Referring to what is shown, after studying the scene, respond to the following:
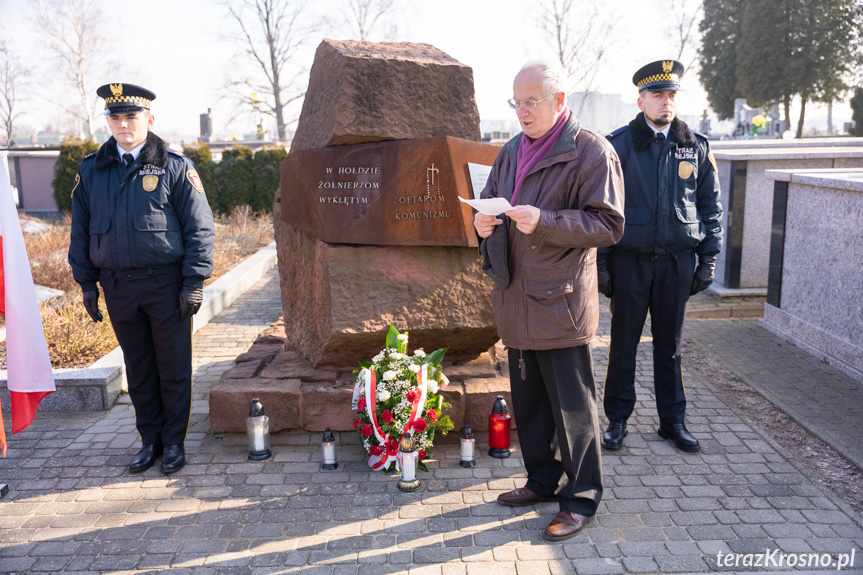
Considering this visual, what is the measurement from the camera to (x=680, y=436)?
4.02 m

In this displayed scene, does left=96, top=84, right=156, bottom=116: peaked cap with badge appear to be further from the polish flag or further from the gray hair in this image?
the gray hair

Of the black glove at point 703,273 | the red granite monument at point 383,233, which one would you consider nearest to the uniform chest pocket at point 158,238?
the red granite monument at point 383,233

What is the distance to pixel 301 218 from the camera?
14.4ft

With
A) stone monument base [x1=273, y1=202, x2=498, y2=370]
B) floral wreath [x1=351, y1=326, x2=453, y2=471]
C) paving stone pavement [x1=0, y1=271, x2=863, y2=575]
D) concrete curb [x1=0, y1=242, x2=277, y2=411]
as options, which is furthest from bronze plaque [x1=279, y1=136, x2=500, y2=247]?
concrete curb [x1=0, y1=242, x2=277, y2=411]

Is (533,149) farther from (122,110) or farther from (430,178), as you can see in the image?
(122,110)

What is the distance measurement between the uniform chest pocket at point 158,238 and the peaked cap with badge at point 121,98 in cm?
58

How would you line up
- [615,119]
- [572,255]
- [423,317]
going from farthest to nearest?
[615,119]
[423,317]
[572,255]

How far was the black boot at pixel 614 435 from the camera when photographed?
13.2 ft

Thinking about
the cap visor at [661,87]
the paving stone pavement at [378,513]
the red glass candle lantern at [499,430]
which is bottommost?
the paving stone pavement at [378,513]

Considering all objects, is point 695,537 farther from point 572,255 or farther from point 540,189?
point 540,189

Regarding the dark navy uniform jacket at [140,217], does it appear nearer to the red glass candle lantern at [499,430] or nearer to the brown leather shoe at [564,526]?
the red glass candle lantern at [499,430]

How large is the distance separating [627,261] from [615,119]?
68.9 meters

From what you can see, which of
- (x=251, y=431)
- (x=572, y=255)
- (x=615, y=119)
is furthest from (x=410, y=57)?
(x=615, y=119)

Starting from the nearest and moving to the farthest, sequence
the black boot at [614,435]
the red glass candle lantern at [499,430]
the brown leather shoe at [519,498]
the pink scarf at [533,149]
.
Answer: the pink scarf at [533,149] → the brown leather shoe at [519,498] → the red glass candle lantern at [499,430] → the black boot at [614,435]
